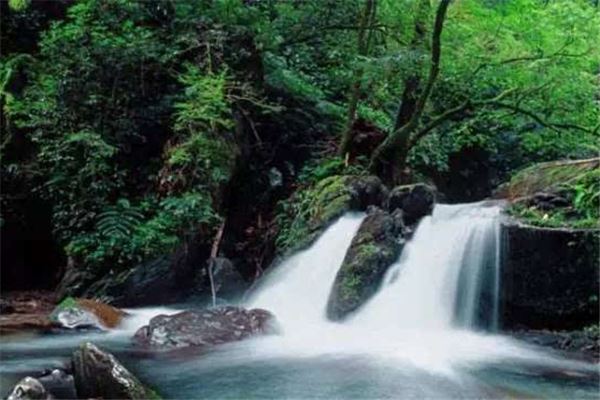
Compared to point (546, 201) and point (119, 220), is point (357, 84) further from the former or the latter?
point (119, 220)

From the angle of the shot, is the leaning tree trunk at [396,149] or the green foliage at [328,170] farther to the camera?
the green foliage at [328,170]

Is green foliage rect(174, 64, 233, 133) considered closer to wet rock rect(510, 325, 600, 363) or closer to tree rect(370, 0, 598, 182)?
tree rect(370, 0, 598, 182)

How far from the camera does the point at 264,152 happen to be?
11.7 meters

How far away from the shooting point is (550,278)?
24.6 feet

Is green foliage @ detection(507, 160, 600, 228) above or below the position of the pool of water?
above

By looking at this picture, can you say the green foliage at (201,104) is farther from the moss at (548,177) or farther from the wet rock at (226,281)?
the moss at (548,177)

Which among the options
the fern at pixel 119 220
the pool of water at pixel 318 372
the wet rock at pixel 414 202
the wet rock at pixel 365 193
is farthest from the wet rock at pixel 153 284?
the wet rock at pixel 414 202

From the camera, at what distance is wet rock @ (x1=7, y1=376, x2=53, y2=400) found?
→ 4.56m

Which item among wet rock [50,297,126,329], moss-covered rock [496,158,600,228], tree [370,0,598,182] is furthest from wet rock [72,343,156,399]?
tree [370,0,598,182]

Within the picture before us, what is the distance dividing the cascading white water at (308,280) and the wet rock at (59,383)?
9.95 feet

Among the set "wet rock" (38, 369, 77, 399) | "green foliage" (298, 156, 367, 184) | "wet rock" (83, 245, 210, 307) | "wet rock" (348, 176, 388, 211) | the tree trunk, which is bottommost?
"wet rock" (38, 369, 77, 399)

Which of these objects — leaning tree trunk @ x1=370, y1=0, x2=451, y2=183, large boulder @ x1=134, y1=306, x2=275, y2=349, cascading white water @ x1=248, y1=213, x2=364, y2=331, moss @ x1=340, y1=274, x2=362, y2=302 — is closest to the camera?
large boulder @ x1=134, y1=306, x2=275, y2=349

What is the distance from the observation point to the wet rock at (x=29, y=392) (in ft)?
15.0

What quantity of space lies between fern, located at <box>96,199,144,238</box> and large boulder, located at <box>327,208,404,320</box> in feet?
9.61
